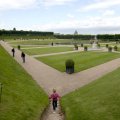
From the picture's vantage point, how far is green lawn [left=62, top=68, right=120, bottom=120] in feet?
58.3

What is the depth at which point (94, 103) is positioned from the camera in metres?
20.1

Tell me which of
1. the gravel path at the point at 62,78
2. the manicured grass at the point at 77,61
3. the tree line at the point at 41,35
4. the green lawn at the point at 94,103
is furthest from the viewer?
the tree line at the point at 41,35

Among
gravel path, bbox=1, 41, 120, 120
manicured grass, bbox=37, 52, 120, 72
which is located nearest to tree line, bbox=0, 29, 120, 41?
manicured grass, bbox=37, 52, 120, 72

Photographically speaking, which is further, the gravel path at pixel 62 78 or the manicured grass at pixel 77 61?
the manicured grass at pixel 77 61

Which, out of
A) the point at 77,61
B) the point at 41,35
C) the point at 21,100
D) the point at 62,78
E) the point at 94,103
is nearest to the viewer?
the point at 94,103

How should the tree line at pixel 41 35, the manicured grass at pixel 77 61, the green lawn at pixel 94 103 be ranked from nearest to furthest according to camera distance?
the green lawn at pixel 94 103 → the manicured grass at pixel 77 61 → the tree line at pixel 41 35

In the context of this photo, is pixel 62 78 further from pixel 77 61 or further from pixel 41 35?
pixel 41 35

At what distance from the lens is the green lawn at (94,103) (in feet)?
58.3

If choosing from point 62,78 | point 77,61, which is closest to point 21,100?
point 62,78

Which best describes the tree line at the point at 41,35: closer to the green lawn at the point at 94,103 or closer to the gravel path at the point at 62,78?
the gravel path at the point at 62,78

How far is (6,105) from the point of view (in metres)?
19.0

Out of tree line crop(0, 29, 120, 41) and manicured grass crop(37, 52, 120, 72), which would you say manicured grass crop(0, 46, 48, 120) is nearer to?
manicured grass crop(37, 52, 120, 72)

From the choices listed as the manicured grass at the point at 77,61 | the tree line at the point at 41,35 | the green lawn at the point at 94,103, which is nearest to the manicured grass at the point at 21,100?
the green lawn at the point at 94,103

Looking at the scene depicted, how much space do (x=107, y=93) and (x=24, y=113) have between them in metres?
6.11
